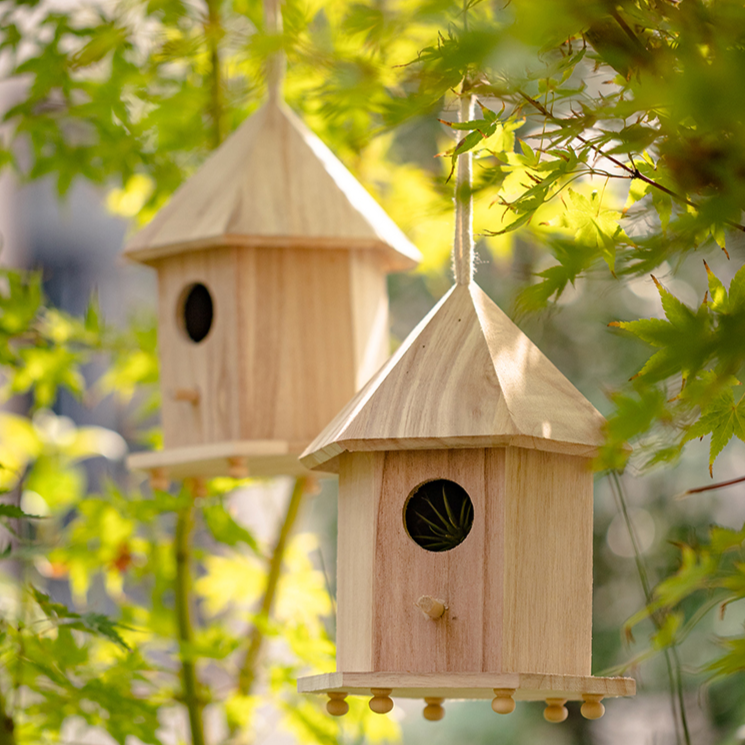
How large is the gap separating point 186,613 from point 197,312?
0.64m

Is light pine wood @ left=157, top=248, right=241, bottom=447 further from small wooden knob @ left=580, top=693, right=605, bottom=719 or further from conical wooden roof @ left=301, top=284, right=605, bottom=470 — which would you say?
small wooden knob @ left=580, top=693, right=605, bottom=719

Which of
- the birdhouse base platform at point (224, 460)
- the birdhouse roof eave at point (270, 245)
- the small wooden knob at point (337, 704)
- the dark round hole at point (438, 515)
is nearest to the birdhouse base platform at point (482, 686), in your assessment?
the small wooden knob at point (337, 704)

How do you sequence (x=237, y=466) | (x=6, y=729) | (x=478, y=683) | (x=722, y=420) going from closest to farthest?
(x=722, y=420), (x=478, y=683), (x=6, y=729), (x=237, y=466)

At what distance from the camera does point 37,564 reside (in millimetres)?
2473

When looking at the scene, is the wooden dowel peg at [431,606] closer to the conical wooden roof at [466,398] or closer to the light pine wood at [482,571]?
the light pine wood at [482,571]

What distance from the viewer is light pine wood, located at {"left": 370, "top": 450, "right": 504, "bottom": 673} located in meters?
1.03

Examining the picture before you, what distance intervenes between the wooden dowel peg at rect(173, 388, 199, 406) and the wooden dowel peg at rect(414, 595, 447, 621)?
0.68 m

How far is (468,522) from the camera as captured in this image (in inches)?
42.7

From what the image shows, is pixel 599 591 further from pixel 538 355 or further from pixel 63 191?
pixel 538 355

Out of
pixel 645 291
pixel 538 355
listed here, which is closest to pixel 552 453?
pixel 538 355

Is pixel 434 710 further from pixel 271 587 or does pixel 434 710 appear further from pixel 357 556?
pixel 271 587

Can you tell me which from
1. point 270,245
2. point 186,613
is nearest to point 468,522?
point 270,245

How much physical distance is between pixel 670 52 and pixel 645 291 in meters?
3.08

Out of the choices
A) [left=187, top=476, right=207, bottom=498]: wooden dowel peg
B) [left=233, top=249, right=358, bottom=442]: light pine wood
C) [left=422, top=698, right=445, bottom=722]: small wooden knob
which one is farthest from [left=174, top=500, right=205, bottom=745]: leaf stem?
[left=422, top=698, right=445, bottom=722]: small wooden knob
